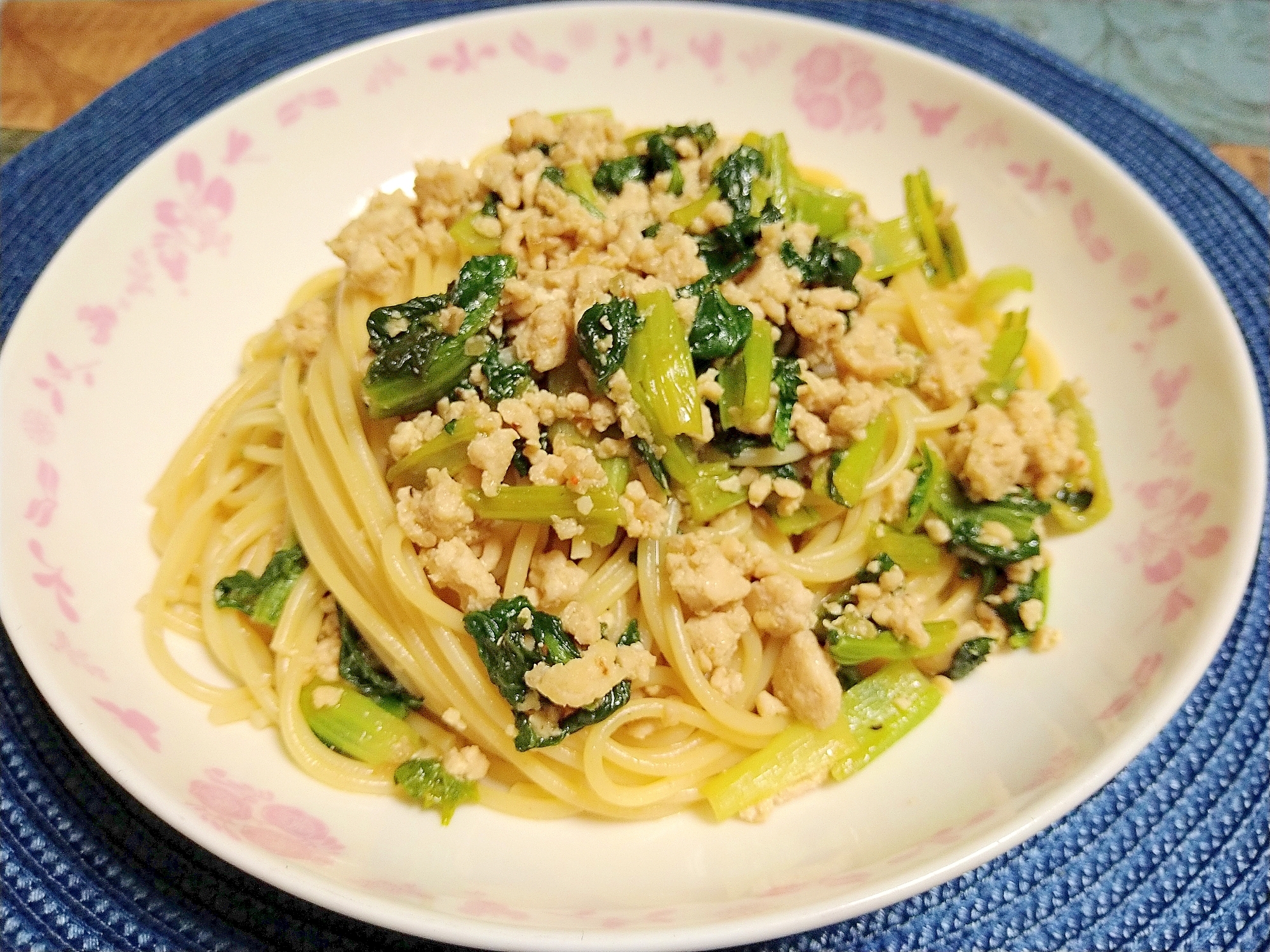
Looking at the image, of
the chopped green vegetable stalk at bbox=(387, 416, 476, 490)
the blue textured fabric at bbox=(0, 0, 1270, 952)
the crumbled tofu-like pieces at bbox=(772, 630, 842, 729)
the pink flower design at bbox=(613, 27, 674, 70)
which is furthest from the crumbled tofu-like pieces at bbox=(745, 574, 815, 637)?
the pink flower design at bbox=(613, 27, 674, 70)

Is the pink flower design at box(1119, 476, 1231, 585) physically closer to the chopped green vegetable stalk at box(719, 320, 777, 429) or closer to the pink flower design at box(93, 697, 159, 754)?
the chopped green vegetable stalk at box(719, 320, 777, 429)

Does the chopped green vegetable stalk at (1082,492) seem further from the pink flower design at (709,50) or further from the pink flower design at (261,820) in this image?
the pink flower design at (261,820)

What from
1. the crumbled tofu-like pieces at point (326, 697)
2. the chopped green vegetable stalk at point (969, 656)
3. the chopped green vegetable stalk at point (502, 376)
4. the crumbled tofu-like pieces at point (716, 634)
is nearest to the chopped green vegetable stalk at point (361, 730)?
the crumbled tofu-like pieces at point (326, 697)

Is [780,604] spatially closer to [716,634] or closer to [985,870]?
[716,634]

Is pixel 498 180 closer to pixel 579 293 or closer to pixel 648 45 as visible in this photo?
pixel 579 293

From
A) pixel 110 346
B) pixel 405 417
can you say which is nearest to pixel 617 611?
pixel 405 417
